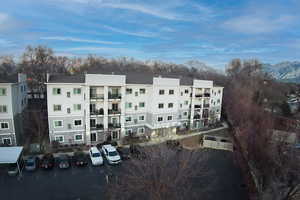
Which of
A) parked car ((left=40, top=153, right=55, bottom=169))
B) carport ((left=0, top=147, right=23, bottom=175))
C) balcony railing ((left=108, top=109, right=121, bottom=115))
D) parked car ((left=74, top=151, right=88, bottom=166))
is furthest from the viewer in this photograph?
balcony railing ((left=108, top=109, right=121, bottom=115))

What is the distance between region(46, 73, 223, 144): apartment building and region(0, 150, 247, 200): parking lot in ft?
22.5

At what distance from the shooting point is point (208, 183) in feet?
→ 54.0

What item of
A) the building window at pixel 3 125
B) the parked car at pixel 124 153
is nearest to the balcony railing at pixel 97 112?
the parked car at pixel 124 153

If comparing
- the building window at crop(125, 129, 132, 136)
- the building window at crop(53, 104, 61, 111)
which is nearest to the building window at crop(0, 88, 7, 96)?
the building window at crop(53, 104, 61, 111)

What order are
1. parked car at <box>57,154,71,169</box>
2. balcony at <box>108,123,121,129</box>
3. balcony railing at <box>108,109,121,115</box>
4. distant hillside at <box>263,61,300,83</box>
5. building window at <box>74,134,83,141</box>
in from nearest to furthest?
parked car at <box>57,154,71,169</box> → building window at <box>74,134,83,141</box> → balcony railing at <box>108,109,121,115</box> → balcony at <box>108,123,121,129</box> → distant hillside at <box>263,61,300,83</box>

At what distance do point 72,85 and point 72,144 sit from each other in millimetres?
8525

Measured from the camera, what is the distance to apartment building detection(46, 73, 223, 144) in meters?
23.7

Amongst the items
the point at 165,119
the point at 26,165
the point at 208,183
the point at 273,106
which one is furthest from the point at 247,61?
the point at 26,165

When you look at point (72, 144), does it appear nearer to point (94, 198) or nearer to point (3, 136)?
point (3, 136)

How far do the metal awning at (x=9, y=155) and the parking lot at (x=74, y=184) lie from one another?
5.25 feet

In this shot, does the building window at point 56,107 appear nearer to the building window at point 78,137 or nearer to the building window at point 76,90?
the building window at point 76,90

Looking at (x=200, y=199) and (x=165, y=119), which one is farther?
(x=165, y=119)

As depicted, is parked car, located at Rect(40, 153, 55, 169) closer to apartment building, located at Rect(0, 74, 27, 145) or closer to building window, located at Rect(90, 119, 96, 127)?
apartment building, located at Rect(0, 74, 27, 145)

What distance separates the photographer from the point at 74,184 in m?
16.1
